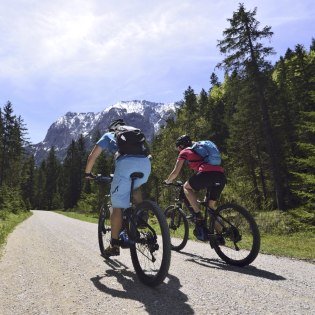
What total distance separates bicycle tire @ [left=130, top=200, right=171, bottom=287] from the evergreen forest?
9.75 m

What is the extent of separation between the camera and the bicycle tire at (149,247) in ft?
14.2

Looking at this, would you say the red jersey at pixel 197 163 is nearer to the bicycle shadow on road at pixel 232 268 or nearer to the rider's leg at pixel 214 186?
the rider's leg at pixel 214 186

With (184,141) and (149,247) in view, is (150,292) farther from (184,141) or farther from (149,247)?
(184,141)

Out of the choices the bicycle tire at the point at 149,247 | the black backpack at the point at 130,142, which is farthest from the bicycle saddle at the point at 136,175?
the bicycle tire at the point at 149,247

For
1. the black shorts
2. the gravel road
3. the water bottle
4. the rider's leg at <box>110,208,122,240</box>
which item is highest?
the black shorts

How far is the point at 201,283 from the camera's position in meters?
4.45

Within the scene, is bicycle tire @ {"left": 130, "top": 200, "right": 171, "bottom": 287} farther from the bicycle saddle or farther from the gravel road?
the bicycle saddle

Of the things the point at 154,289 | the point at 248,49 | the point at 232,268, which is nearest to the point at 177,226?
the point at 232,268

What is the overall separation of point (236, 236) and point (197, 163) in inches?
56.5

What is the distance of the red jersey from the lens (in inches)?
247

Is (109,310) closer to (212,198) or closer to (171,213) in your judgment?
(212,198)

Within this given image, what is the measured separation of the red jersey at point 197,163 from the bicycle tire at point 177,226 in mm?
1501

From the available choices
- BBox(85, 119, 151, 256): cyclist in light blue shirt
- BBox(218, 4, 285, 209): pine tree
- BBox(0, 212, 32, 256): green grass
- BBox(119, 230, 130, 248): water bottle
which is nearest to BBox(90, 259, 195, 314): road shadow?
BBox(119, 230, 130, 248): water bottle

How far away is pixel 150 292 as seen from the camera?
4.14 metres
